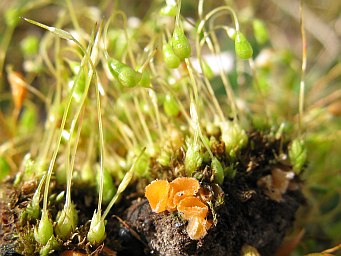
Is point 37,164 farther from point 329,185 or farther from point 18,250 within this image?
point 329,185

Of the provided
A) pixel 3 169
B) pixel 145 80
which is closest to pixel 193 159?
pixel 145 80

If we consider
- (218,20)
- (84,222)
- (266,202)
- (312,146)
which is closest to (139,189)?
(84,222)

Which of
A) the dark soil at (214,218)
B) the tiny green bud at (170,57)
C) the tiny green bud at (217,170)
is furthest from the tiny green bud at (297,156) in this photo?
the tiny green bud at (170,57)

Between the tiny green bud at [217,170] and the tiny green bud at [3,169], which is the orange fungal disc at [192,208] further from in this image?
the tiny green bud at [3,169]

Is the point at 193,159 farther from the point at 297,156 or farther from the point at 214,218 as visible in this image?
the point at 297,156

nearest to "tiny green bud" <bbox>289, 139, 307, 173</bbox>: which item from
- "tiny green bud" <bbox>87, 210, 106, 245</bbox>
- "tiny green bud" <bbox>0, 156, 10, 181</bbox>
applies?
"tiny green bud" <bbox>87, 210, 106, 245</bbox>

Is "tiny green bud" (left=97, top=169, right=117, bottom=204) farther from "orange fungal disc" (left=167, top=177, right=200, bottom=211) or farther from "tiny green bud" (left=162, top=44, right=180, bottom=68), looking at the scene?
"tiny green bud" (left=162, top=44, right=180, bottom=68)
